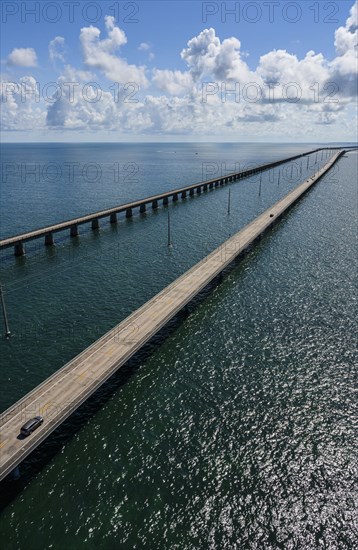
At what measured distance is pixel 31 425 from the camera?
2222cm

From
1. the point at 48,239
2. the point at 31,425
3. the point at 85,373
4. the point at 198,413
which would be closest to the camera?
the point at 31,425

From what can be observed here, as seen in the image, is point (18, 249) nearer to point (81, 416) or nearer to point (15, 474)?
point (81, 416)

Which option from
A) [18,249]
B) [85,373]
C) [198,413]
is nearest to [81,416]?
[85,373]

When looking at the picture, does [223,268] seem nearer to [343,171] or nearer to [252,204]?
[252,204]

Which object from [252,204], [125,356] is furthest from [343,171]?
[125,356]

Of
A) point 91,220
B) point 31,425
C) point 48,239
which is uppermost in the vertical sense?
point 91,220

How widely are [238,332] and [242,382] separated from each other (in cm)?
813

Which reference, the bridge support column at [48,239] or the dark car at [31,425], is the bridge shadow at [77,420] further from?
the bridge support column at [48,239]

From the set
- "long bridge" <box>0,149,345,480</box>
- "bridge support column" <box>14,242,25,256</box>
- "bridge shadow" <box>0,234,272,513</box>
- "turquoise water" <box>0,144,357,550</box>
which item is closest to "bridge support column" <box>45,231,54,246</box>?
"bridge support column" <box>14,242,25,256</box>

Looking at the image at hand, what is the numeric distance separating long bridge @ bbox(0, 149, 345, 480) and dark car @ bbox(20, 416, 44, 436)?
0.92ft

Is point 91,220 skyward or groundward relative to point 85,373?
skyward

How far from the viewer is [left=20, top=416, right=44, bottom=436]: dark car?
2194 centimetres

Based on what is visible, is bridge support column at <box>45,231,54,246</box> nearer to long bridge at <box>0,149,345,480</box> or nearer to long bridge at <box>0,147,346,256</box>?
long bridge at <box>0,147,346,256</box>

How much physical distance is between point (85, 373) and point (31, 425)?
621 centimetres
